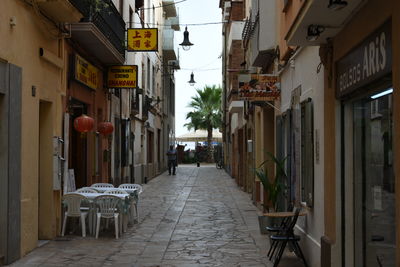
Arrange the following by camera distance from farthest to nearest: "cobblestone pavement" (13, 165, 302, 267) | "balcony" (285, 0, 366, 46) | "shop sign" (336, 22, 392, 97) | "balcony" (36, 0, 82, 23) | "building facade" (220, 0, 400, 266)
A: "balcony" (36, 0, 82, 23) < "cobblestone pavement" (13, 165, 302, 267) < "balcony" (285, 0, 366, 46) < "building facade" (220, 0, 400, 266) < "shop sign" (336, 22, 392, 97)

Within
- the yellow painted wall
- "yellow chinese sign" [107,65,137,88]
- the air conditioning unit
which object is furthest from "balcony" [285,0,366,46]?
the air conditioning unit

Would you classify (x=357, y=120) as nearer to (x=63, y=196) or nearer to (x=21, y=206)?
(x=21, y=206)

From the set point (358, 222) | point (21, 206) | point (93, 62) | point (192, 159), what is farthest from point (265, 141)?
point (192, 159)

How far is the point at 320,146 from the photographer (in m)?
8.39

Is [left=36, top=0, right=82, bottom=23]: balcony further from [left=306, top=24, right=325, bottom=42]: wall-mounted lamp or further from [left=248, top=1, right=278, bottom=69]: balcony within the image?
[left=306, top=24, right=325, bottom=42]: wall-mounted lamp

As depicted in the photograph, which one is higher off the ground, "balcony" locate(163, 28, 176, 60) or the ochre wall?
"balcony" locate(163, 28, 176, 60)

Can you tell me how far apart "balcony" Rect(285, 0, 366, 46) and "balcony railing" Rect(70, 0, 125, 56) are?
5.47 metres

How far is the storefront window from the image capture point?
5.52 m

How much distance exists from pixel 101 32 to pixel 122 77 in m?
3.53

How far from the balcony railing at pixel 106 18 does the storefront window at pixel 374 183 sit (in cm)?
677

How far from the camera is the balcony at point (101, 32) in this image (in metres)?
12.5

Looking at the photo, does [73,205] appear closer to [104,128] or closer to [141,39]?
[104,128]

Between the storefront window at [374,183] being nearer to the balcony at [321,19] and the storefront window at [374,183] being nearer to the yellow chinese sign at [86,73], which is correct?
the balcony at [321,19]

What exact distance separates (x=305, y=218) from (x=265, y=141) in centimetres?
687
